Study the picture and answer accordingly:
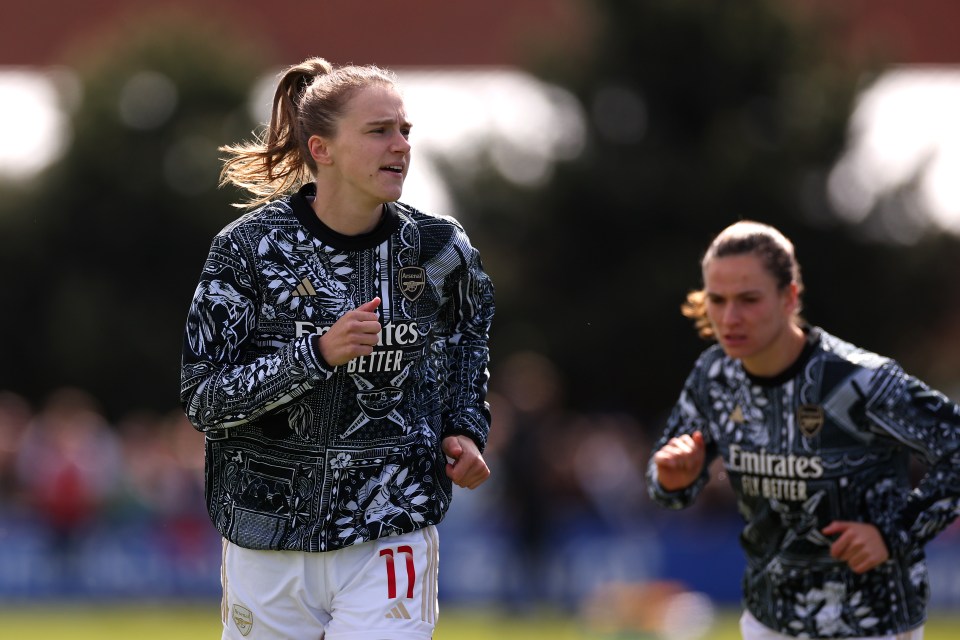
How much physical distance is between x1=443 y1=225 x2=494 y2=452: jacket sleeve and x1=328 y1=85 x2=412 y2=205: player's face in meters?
0.38

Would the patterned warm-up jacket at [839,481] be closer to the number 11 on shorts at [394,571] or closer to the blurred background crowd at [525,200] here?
the number 11 on shorts at [394,571]

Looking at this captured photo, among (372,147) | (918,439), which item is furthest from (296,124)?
(918,439)

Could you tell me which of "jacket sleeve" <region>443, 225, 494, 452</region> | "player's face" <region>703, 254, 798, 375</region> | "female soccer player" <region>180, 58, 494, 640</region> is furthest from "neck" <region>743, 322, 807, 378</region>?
"female soccer player" <region>180, 58, 494, 640</region>

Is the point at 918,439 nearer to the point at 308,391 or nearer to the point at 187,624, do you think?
the point at 308,391

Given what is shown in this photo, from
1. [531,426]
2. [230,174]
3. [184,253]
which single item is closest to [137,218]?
[184,253]

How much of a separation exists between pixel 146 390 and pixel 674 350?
12.9 m

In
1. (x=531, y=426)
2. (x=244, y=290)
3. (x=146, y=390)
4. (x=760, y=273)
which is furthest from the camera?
(x=146, y=390)

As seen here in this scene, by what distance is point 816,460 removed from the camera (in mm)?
6160

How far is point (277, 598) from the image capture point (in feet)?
17.4

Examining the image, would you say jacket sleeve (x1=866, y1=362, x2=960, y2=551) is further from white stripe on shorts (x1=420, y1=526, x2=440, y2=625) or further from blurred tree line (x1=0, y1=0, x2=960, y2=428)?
blurred tree line (x1=0, y1=0, x2=960, y2=428)

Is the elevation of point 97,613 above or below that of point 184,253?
below

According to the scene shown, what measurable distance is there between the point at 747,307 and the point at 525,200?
92.7 ft

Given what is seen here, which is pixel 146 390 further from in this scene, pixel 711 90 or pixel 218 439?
pixel 218 439

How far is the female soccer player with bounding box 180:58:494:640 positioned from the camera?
5.25 m
